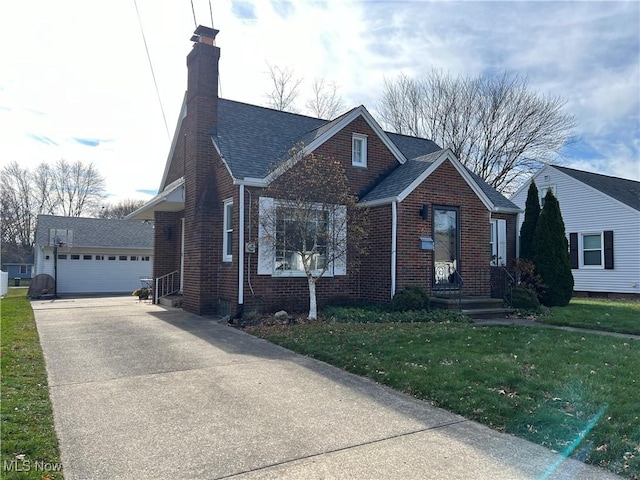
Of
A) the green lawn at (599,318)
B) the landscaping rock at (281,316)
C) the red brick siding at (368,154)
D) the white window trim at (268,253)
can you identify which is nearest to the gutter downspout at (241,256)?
the white window trim at (268,253)

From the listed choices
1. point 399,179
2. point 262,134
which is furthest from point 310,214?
point 262,134

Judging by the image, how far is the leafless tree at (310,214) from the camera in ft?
35.5

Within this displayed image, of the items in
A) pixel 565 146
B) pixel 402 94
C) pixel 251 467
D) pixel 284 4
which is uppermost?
pixel 402 94

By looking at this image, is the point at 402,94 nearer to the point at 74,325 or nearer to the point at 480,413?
the point at 74,325

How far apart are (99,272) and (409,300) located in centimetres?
2146

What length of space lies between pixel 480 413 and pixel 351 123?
34.1 feet

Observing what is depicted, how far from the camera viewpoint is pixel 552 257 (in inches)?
561

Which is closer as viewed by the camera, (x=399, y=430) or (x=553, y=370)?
(x=399, y=430)

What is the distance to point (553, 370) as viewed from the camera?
6.09m

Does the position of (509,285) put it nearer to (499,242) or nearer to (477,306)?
(499,242)

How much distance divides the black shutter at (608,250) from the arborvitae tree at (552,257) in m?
6.85

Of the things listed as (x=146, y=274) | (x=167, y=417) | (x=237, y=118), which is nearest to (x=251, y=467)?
(x=167, y=417)

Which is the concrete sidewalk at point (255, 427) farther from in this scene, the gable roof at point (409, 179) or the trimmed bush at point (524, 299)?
the trimmed bush at point (524, 299)

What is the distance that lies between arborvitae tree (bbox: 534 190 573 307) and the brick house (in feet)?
6.53
